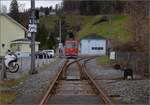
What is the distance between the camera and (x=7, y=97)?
56.2 feet

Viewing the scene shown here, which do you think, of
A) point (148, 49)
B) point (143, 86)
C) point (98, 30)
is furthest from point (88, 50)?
point (143, 86)

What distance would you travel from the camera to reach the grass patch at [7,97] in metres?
15.7

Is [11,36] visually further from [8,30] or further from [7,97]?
[7,97]

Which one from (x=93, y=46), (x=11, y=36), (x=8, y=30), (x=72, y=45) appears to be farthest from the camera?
(x=93, y=46)

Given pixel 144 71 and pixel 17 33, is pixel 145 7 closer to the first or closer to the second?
pixel 144 71

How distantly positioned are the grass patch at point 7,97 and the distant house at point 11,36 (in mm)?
67822

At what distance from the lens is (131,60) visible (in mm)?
37000

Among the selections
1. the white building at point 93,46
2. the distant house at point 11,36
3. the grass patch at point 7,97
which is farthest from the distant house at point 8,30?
the grass patch at point 7,97

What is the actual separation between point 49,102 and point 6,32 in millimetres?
78716

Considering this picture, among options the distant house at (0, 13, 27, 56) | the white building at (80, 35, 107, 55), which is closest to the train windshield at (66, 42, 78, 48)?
the distant house at (0, 13, 27, 56)

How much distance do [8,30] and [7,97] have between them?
76.8 meters

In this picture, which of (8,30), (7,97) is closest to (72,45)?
(8,30)

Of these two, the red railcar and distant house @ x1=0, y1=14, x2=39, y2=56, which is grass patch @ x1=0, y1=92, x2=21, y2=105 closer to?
the red railcar

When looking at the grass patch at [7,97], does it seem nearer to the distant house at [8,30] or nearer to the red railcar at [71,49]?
the red railcar at [71,49]
